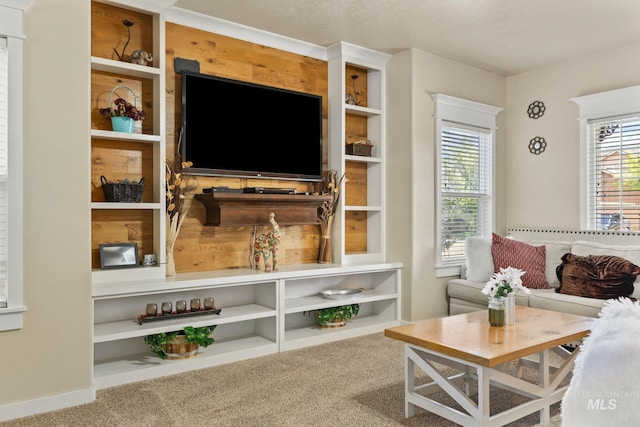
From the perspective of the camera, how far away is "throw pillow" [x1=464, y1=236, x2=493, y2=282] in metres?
4.42

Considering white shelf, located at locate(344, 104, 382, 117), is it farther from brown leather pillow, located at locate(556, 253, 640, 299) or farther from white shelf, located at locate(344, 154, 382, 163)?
brown leather pillow, located at locate(556, 253, 640, 299)

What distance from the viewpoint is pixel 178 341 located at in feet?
10.7

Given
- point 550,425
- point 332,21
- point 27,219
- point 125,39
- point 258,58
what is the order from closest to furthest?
point 550,425
point 27,219
point 125,39
point 332,21
point 258,58

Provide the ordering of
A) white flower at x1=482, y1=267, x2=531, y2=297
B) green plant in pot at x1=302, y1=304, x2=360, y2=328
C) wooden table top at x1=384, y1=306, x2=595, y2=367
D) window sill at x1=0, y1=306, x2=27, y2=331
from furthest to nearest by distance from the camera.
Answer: green plant in pot at x1=302, y1=304, x2=360, y2=328 < white flower at x1=482, y1=267, x2=531, y2=297 < window sill at x1=0, y1=306, x2=27, y2=331 < wooden table top at x1=384, y1=306, x2=595, y2=367

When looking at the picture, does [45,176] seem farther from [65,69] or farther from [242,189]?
[242,189]

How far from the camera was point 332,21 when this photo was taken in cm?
378

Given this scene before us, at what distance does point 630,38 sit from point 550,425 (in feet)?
11.4

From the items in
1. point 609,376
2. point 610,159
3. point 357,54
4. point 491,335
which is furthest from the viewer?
point 610,159

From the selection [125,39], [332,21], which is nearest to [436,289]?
[332,21]

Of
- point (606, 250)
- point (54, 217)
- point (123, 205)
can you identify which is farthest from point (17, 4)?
point (606, 250)

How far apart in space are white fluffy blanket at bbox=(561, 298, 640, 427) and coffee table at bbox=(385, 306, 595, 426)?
0.99 meters

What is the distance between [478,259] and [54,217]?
3473 mm

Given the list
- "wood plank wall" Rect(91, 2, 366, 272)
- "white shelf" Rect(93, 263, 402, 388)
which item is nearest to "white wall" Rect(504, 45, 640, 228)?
"white shelf" Rect(93, 263, 402, 388)

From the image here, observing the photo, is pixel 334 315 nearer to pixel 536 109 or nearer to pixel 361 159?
pixel 361 159
